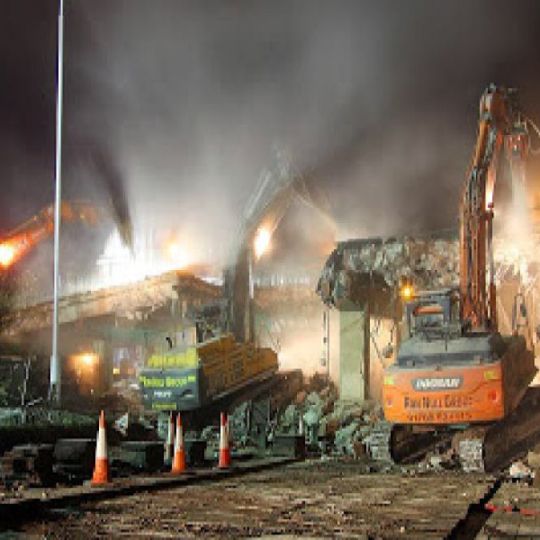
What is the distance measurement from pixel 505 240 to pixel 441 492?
12.6 meters

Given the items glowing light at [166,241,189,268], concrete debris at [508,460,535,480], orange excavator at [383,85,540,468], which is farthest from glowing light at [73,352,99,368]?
concrete debris at [508,460,535,480]

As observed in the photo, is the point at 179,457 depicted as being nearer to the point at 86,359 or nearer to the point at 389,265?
the point at 389,265

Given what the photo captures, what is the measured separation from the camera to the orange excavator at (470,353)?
1228 cm

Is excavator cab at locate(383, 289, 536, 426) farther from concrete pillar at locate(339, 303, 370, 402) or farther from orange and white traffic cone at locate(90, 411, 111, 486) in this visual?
concrete pillar at locate(339, 303, 370, 402)

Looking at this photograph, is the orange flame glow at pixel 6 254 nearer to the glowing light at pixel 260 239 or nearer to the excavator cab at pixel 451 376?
the glowing light at pixel 260 239

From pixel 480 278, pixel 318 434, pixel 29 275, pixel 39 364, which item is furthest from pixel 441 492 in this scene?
pixel 29 275

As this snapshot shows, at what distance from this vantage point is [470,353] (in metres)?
12.6

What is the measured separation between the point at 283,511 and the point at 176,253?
4386 cm

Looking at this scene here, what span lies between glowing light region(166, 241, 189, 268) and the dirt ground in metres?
39.6

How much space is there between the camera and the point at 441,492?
8.82 meters

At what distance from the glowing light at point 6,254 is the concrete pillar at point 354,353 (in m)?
33.1

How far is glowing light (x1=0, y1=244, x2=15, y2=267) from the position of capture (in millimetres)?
48750

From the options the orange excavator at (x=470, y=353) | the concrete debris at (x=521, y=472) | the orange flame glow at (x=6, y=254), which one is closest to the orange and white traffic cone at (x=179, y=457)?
the orange excavator at (x=470, y=353)

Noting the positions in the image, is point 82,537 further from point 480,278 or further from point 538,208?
point 538,208
